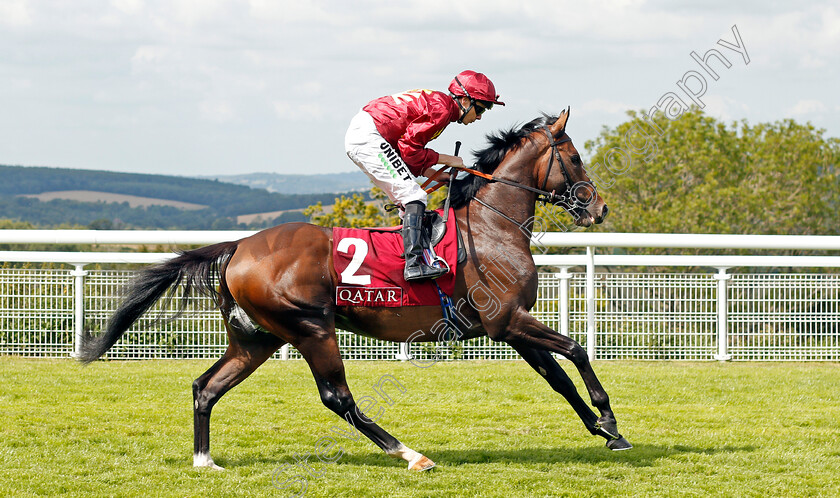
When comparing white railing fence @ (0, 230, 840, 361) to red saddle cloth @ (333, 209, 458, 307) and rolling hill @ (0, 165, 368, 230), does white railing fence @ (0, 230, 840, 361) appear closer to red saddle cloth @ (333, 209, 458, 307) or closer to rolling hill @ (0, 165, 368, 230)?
red saddle cloth @ (333, 209, 458, 307)

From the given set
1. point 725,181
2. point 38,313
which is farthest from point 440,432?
point 725,181

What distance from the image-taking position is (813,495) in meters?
3.84

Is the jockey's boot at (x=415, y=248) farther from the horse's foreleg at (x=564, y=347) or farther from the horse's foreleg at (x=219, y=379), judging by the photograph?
the horse's foreleg at (x=219, y=379)

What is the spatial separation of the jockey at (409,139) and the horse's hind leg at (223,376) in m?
0.93

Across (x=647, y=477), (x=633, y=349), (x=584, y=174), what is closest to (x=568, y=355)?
(x=647, y=477)

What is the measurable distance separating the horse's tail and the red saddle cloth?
0.62m

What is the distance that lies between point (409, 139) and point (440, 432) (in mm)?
1842

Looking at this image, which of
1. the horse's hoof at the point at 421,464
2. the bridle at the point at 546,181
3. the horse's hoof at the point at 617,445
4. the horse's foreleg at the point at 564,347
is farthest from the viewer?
the bridle at the point at 546,181

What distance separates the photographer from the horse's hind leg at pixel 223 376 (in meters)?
4.40

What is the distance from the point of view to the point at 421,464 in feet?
14.0

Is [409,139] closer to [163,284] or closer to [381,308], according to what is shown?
[381,308]

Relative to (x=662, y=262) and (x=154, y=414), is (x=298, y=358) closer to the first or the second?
(x=154, y=414)

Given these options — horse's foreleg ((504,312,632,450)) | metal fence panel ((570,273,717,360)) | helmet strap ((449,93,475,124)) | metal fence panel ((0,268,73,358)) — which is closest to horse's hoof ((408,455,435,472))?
horse's foreleg ((504,312,632,450))

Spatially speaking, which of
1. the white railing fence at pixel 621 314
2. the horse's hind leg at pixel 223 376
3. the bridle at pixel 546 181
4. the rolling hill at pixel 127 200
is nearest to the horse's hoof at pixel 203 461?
the horse's hind leg at pixel 223 376
